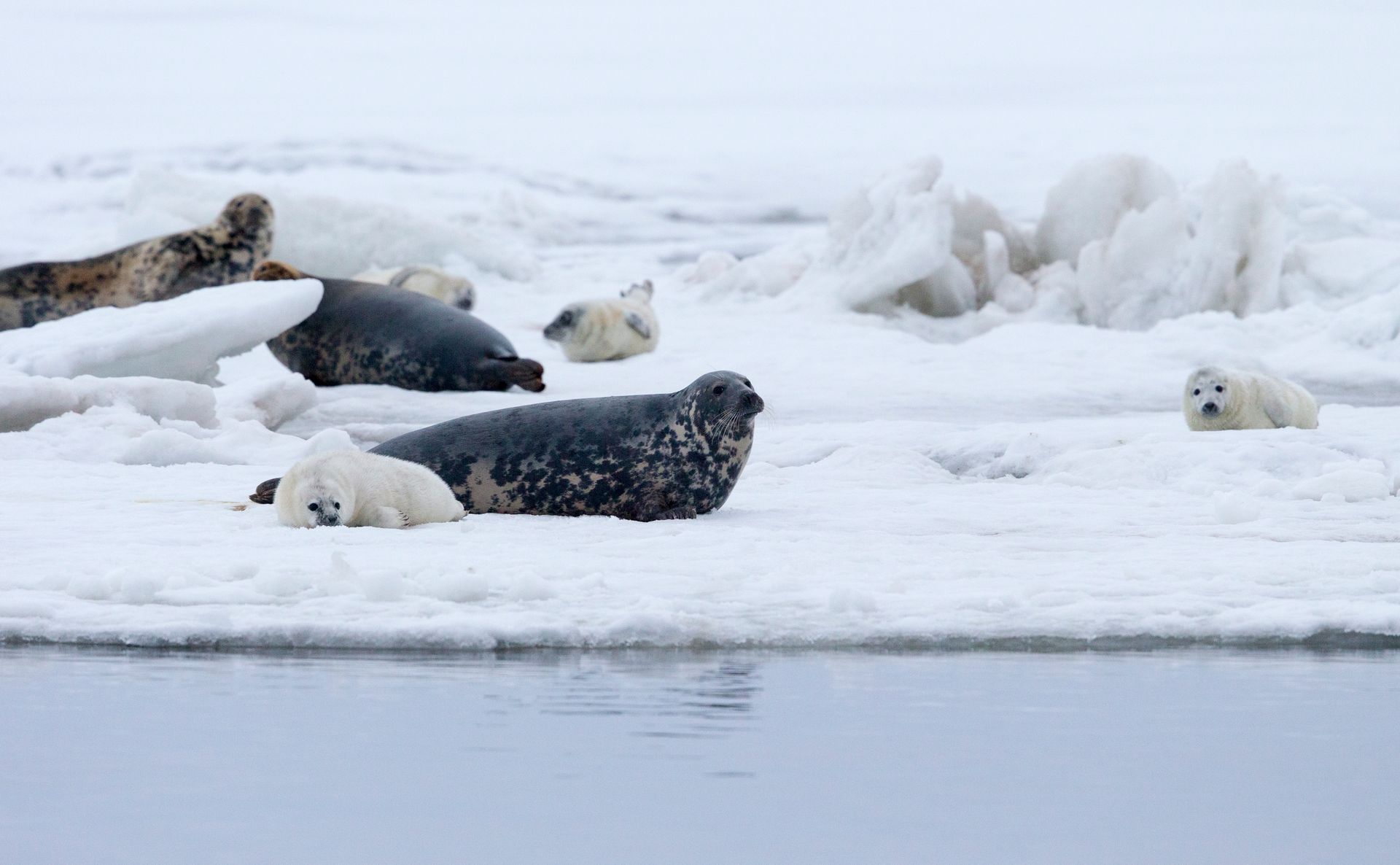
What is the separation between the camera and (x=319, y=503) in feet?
16.3

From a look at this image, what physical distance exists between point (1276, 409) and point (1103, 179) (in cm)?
911

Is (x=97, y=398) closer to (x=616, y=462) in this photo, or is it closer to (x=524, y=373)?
(x=524, y=373)

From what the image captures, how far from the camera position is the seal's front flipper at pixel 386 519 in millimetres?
5070

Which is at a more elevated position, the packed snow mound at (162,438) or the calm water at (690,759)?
the packed snow mound at (162,438)

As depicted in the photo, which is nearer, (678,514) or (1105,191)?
(678,514)

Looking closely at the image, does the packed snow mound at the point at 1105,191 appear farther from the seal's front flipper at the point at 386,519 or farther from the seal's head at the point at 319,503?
the seal's head at the point at 319,503

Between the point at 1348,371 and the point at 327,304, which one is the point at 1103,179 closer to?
the point at 1348,371

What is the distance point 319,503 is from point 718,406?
4.32ft

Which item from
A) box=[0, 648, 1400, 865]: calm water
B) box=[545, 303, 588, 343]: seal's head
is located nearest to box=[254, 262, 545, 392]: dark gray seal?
box=[545, 303, 588, 343]: seal's head

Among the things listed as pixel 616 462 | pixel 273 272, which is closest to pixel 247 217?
pixel 273 272

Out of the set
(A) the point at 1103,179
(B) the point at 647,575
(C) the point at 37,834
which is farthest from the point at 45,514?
(A) the point at 1103,179

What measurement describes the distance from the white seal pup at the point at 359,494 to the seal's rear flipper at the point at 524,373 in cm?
471

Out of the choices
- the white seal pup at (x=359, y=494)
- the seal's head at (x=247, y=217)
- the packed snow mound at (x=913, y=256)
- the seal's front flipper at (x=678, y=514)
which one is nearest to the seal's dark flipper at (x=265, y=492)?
the white seal pup at (x=359, y=494)

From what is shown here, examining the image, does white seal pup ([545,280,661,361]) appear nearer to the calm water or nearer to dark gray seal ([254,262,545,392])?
dark gray seal ([254,262,545,392])
